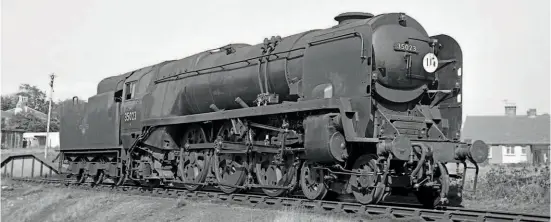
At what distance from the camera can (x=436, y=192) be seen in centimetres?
1054

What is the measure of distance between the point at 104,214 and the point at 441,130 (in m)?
7.17

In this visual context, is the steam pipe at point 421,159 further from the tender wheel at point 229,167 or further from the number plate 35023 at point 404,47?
the tender wheel at point 229,167

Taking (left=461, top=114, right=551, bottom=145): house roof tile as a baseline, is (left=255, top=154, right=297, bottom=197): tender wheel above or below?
below

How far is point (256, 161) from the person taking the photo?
12.1 meters

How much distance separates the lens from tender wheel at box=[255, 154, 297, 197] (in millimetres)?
11141

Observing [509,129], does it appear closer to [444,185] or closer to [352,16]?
[352,16]

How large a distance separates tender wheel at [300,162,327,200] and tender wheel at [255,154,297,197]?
0.26 m

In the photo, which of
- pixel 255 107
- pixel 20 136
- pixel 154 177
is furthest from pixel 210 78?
pixel 20 136

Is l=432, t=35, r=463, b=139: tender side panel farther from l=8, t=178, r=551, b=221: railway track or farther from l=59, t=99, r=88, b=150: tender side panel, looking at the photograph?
l=59, t=99, r=88, b=150: tender side panel

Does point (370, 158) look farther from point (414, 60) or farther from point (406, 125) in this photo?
point (414, 60)

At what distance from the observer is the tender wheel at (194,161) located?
13.3 meters

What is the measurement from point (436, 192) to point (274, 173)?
127 inches

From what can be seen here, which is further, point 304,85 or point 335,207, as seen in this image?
point 304,85

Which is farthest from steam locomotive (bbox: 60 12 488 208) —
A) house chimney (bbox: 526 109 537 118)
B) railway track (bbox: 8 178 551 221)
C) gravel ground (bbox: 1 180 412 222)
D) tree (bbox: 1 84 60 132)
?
tree (bbox: 1 84 60 132)
